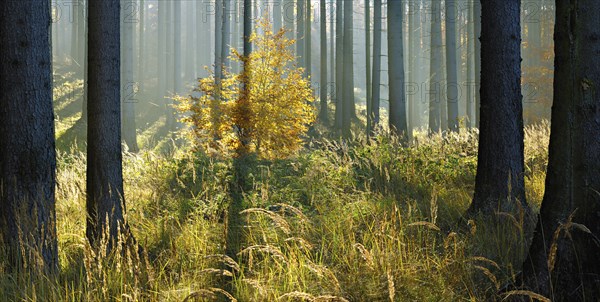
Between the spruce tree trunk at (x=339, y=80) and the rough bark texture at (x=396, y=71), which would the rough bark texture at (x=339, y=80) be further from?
the rough bark texture at (x=396, y=71)

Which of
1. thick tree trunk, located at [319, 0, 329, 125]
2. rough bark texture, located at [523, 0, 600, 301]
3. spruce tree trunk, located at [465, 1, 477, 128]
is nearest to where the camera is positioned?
rough bark texture, located at [523, 0, 600, 301]

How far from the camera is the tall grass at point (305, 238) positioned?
347 cm

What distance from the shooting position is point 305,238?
4.96m

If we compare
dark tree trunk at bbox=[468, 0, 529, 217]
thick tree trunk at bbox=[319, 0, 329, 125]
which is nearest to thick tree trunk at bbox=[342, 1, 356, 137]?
thick tree trunk at bbox=[319, 0, 329, 125]

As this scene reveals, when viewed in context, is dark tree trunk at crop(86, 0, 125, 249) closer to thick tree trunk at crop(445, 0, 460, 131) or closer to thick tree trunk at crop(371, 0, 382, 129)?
thick tree trunk at crop(371, 0, 382, 129)

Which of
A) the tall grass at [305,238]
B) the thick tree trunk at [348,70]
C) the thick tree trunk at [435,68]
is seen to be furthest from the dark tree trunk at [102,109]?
the thick tree trunk at [435,68]

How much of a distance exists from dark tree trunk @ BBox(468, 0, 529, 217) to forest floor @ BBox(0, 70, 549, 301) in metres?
0.53

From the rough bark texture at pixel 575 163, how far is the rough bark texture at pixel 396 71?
433 inches

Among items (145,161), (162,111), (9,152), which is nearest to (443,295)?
(9,152)

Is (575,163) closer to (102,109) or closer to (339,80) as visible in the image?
(102,109)

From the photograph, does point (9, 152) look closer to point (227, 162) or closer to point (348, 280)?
point (348, 280)

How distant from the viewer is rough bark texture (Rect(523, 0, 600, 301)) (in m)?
3.20

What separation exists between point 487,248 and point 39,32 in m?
4.18

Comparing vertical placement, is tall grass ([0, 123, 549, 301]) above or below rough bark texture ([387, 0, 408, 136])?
below
